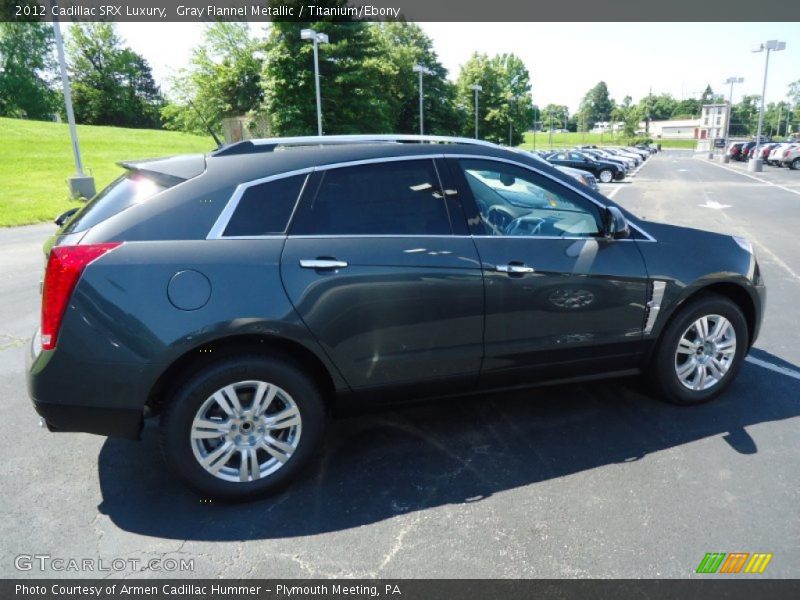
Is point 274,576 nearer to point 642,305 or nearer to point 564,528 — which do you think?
point 564,528

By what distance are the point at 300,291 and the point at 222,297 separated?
0.37 metres

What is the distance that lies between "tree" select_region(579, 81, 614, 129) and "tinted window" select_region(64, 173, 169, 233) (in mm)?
183341

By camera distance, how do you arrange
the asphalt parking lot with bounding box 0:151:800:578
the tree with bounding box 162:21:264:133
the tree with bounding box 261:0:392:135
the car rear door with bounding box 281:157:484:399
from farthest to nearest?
the tree with bounding box 162:21:264:133 < the tree with bounding box 261:0:392:135 < the car rear door with bounding box 281:157:484:399 < the asphalt parking lot with bounding box 0:151:800:578

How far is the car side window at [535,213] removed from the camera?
3.34 meters

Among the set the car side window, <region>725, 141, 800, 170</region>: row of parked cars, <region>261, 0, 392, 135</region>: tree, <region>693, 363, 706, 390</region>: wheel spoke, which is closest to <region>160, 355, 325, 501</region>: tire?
the car side window

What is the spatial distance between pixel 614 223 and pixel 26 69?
297ft

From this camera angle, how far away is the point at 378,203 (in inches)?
121

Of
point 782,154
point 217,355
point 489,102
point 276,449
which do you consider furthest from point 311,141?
point 489,102

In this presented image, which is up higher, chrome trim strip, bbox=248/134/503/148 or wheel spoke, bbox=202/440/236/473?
chrome trim strip, bbox=248/134/503/148

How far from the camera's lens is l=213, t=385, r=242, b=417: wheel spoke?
2.75 metres

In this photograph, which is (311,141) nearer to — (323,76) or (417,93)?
(323,76)

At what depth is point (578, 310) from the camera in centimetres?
338

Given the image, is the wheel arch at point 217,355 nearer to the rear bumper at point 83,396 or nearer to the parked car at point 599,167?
the rear bumper at point 83,396

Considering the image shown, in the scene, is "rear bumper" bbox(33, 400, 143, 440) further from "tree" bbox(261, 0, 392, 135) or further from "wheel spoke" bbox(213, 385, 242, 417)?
"tree" bbox(261, 0, 392, 135)
